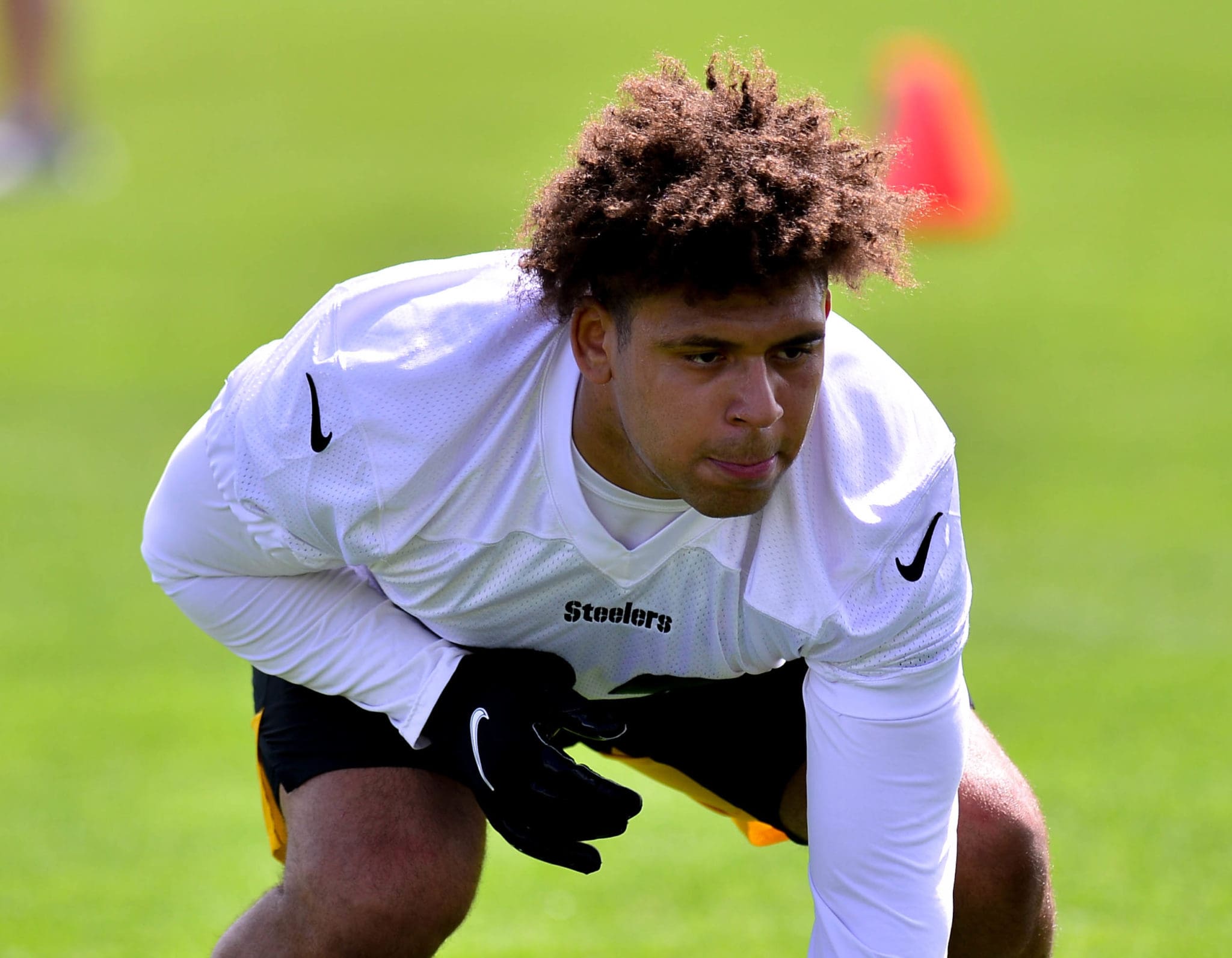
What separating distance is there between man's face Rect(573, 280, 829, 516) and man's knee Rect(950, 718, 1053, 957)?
91 centimetres

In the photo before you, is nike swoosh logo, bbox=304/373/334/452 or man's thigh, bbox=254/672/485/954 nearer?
nike swoosh logo, bbox=304/373/334/452

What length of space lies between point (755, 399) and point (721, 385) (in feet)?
0.23

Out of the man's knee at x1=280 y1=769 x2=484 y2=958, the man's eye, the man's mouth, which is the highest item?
the man's eye

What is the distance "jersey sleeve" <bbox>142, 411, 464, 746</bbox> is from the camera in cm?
361

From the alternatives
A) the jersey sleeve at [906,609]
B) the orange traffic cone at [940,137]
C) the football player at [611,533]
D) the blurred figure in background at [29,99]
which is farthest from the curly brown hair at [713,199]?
the blurred figure in background at [29,99]

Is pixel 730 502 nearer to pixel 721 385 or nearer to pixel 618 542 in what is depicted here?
pixel 721 385

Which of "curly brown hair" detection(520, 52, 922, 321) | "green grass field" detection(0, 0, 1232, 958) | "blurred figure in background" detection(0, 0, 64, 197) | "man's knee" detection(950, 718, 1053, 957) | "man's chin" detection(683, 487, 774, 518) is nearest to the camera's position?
"curly brown hair" detection(520, 52, 922, 321)

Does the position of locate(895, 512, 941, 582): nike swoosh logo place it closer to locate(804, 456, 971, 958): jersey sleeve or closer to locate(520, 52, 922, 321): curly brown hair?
locate(804, 456, 971, 958): jersey sleeve

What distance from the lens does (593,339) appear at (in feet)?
10.7

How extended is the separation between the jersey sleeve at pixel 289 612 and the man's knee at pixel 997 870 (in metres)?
1.09

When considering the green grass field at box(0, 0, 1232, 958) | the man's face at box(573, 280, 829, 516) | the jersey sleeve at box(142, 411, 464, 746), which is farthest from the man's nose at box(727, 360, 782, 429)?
the jersey sleeve at box(142, 411, 464, 746)

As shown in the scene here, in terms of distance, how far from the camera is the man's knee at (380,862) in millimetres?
3434

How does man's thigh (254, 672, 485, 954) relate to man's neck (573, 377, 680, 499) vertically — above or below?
below

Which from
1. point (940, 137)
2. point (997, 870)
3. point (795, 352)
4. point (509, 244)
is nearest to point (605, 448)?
point (795, 352)
